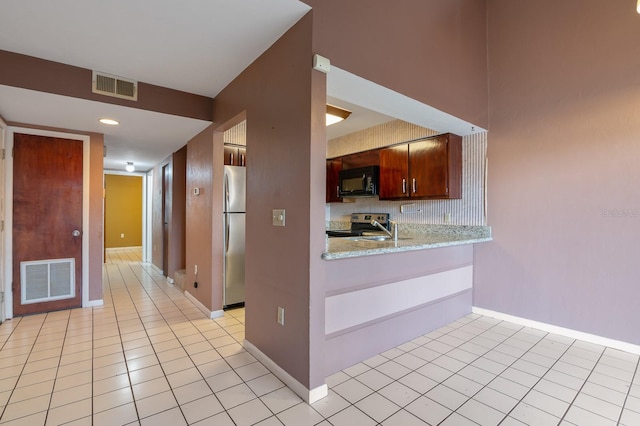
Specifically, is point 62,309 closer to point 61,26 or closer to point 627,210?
point 61,26

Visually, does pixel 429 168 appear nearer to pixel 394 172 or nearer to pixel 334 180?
pixel 394 172

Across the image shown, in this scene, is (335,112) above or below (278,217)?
above

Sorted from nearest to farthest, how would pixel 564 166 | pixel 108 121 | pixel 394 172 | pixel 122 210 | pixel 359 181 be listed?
pixel 564 166 → pixel 108 121 → pixel 394 172 → pixel 359 181 → pixel 122 210

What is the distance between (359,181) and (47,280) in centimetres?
399

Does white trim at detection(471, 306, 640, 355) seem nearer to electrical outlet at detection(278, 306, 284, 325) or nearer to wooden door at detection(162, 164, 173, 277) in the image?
electrical outlet at detection(278, 306, 284, 325)

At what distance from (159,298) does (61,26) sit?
314 centimetres

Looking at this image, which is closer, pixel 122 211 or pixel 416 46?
pixel 416 46

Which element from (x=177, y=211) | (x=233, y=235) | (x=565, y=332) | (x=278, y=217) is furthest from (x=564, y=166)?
(x=177, y=211)

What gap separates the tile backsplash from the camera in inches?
130

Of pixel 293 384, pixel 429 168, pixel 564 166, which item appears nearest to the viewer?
pixel 293 384

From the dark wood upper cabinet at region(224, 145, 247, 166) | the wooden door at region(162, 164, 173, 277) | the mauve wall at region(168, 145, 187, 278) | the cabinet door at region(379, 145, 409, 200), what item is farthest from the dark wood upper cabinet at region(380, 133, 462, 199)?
the wooden door at region(162, 164, 173, 277)

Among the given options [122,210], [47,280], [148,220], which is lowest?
[47,280]

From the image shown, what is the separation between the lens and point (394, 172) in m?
3.82

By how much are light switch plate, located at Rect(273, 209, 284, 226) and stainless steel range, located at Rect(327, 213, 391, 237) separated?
2419mm
